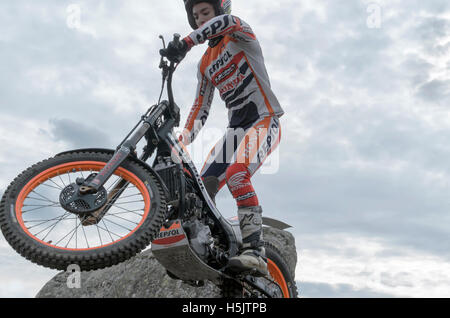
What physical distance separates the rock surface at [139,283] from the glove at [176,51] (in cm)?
384

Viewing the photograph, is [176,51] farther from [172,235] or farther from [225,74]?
[172,235]

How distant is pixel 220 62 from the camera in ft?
16.8

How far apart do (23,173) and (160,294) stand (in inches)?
163

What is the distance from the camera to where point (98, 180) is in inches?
133

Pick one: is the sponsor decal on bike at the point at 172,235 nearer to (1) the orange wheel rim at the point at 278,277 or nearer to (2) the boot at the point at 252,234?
(2) the boot at the point at 252,234

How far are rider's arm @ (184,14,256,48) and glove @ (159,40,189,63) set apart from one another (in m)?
0.07

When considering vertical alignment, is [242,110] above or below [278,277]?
above

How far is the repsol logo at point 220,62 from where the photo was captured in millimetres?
5022

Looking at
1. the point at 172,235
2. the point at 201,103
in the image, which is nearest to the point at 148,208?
the point at 172,235

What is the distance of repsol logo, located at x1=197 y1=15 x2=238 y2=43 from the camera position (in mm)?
3969

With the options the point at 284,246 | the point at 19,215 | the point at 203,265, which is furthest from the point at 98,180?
the point at 284,246

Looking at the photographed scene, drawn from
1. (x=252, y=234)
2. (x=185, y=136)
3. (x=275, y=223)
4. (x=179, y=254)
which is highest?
(x=185, y=136)

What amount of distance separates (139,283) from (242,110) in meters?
3.91

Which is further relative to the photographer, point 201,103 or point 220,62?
point 201,103
